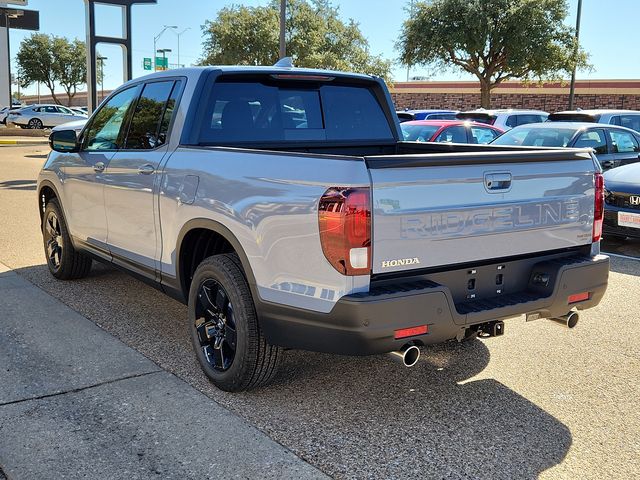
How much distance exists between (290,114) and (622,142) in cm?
775

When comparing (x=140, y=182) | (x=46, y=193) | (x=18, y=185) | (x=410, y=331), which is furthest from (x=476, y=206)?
(x=18, y=185)

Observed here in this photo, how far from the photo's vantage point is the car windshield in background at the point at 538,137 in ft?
34.8

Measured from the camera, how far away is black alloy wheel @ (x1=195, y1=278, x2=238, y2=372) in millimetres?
4156

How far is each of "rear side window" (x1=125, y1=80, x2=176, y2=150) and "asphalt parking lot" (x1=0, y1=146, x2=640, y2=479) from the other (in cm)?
140

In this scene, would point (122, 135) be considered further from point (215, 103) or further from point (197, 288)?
point (197, 288)

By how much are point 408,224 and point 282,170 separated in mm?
707

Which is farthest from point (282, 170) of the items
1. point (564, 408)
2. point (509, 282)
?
point (564, 408)

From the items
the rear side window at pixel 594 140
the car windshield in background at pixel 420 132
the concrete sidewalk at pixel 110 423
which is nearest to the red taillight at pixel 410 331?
the concrete sidewalk at pixel 110 423

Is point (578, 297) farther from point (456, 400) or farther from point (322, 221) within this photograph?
point (322, 221)

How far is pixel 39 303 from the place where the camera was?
19.7 ft

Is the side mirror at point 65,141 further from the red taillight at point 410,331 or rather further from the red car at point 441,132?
the red car at point 441,132

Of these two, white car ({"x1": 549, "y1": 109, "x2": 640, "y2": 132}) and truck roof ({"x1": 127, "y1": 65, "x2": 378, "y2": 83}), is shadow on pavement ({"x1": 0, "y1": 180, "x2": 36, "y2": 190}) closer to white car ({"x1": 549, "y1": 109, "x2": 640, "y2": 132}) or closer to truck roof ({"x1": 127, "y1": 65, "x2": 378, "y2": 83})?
truck roof ({"x1": 127, "y1": 65, "x2": 378, "y2": 83})

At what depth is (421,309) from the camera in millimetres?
3428

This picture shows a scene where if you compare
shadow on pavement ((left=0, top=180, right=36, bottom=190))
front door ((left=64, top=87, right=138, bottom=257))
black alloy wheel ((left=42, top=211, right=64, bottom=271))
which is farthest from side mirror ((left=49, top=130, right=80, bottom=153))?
shadow on pavement ((left=0, top=180, right=36, bottom=190))
